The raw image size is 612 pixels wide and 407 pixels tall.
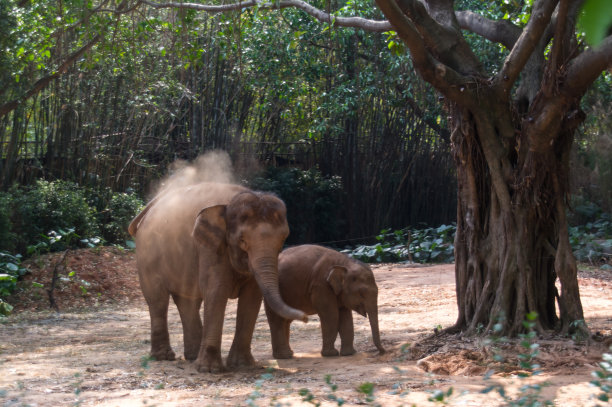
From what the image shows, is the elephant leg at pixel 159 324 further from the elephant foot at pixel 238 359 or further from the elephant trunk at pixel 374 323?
the elephant trunk at pixel 374 323

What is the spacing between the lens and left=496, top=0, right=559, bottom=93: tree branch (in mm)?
6244

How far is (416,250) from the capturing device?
55.7 feet

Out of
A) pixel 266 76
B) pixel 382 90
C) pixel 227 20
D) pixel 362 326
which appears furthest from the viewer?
pixel 382 90

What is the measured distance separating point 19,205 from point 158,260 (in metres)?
7.39

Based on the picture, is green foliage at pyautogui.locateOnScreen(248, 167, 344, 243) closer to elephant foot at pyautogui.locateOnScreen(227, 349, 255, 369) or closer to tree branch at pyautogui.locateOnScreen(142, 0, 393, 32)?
Answer: tree branch at pyautogui.locateOnScreen(142, 0, 393, 32)

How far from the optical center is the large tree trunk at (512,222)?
6.42 metres

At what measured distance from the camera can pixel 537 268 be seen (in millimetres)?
6719

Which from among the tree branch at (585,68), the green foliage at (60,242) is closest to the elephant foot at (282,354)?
the tree branch at (585,68)

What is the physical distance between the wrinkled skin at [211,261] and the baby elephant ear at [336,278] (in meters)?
0.97

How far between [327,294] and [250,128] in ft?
45.8

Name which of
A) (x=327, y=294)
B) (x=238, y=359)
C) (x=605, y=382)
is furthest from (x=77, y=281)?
(x=605, y=382)

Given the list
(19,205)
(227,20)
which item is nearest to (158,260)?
(227,20)

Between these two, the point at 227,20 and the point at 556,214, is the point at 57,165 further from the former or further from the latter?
the point at 556,214

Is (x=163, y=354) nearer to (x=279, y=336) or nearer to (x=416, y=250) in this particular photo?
(x=279, y=336)
